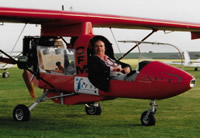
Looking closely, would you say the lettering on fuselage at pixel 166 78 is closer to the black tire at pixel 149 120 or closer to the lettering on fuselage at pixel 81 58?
the black tire at pixel 149 120

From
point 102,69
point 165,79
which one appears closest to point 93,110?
point 102,69

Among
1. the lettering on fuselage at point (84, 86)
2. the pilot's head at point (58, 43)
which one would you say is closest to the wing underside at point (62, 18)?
the pilot's head at point (58, 43)

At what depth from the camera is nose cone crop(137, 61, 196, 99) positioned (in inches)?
293

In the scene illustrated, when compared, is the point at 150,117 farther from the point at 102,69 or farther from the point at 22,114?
the point at 22,114

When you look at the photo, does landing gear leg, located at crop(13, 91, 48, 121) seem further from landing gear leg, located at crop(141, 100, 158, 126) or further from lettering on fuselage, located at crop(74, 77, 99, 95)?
landing gear leg, located at crop(141, 100, 158, 126)

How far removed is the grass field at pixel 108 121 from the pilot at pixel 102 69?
101cm

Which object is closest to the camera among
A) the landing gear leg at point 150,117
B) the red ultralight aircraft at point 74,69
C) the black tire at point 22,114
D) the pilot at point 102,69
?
the red ultralight aircraft at point 74,69

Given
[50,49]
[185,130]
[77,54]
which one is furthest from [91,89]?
[185,130]

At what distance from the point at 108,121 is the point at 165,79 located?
2.20 meters

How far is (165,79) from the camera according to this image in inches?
296

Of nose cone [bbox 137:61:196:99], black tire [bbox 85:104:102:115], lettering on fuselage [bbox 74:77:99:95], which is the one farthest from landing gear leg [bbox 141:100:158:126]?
black tire [bbox 85:104:102:115]

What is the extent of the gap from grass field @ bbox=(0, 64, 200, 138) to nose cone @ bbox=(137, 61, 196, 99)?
0.81m

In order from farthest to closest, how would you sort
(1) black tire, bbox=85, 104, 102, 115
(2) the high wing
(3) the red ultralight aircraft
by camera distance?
(1) black tire, bbox=85, 104, 102, 115
(2) the high wing
(3) the red ultralight aircraft

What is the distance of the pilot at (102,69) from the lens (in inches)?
320
